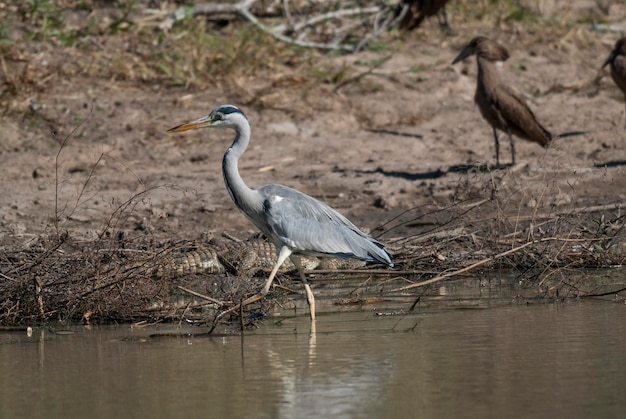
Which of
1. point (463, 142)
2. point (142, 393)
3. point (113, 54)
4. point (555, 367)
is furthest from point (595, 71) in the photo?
point (142, 393)

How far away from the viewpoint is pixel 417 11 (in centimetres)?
1470

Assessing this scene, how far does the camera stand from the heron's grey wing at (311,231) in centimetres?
745

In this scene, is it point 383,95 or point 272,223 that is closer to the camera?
point 272,223

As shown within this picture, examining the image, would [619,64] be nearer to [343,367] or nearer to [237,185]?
[237,185]

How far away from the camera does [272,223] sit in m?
7.46

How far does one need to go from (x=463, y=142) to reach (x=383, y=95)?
1234mm

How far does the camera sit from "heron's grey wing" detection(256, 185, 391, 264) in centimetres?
745

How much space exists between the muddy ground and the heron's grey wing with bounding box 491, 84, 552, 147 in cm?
27

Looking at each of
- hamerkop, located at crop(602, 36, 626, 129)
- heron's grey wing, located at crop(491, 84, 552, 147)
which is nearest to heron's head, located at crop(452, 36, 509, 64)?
heron's grey wing, located at crop(491, 84, 552, 147)

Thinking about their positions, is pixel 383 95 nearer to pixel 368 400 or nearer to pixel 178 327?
pixel 178 327

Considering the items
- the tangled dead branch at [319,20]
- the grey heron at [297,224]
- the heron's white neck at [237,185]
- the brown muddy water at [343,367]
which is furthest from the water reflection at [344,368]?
the tangled dead branch at [319,20]

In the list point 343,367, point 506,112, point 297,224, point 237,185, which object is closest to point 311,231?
point 297,224

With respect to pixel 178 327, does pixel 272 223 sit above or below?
above

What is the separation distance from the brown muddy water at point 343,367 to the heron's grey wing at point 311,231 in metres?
0.44
